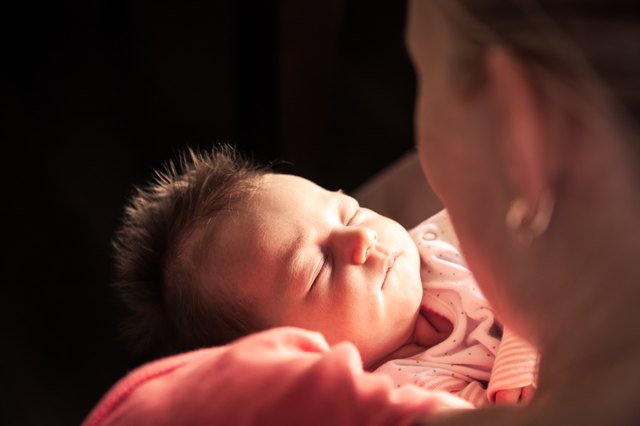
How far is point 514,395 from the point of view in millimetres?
937

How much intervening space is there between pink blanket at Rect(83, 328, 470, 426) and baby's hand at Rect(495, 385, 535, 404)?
0.19 meters

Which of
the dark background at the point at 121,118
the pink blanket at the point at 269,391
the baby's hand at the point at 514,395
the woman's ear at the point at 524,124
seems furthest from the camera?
the dark background at the point at 121,118

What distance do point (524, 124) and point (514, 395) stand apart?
1.56 ft

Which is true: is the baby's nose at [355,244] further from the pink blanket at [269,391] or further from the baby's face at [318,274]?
the pink blanket at [269,391]

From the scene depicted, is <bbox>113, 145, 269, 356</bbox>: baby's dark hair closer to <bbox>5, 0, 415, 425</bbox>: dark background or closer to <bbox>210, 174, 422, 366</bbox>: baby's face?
<bbox>210, 174, 422, 366</bbox>: baby's face

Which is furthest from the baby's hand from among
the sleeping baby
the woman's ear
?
the woman's ear

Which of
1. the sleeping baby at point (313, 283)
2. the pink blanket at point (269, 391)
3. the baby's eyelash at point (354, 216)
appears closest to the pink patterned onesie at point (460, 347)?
the sleeping baby at point (313, 283)

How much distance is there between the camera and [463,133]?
23.9 inches

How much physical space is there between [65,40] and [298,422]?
6.23 ft

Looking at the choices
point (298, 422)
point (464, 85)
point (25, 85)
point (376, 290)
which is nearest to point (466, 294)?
point (376, 290)

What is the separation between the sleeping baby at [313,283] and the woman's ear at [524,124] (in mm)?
422

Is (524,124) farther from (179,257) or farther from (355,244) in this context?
(179,257)

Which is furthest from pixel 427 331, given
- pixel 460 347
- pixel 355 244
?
pixel 355 244

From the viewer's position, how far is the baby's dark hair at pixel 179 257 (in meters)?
1.05
